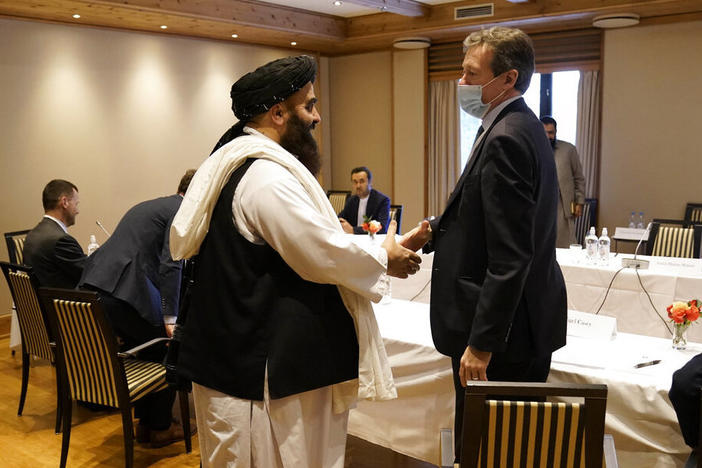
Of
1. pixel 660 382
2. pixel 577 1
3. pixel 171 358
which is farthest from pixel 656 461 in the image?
pixel 577 1

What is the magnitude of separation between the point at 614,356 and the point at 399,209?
3766 millimetres

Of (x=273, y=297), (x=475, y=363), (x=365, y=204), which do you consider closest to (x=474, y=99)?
(x=475, y=363)

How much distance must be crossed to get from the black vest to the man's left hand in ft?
1.27

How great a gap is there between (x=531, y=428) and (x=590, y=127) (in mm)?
6038

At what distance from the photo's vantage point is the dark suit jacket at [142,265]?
11.0 ft

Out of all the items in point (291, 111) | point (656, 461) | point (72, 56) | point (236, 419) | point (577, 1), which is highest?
point (577, 1)

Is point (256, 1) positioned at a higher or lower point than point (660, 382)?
higher

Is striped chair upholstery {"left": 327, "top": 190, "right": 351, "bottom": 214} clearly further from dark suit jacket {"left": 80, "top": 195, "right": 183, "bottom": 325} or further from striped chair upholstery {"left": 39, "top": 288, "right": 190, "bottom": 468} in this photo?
striped chair upholstery {"left": 39, "top": 288, "right": 190, "bottom": 468}

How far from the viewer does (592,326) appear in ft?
8.92

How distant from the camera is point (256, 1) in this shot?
6230mm

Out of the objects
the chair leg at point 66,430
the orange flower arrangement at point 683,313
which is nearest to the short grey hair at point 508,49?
the orange flower arrangement at point 683,313

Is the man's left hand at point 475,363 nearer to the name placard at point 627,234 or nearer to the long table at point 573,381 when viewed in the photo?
the long table at point 573,381

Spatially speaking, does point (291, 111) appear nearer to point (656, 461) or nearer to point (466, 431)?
point (466, 431)

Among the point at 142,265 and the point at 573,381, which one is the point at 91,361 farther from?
the point at 573,381
